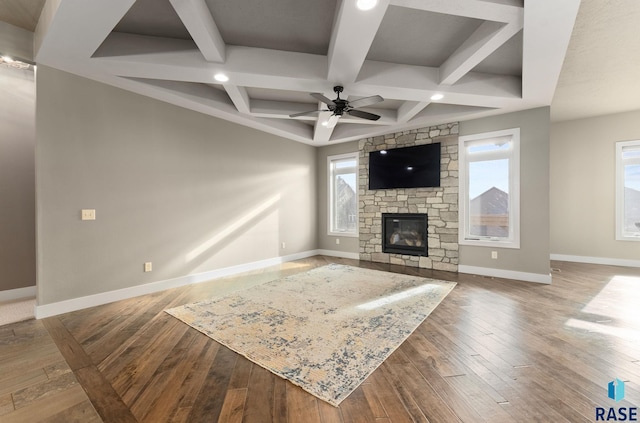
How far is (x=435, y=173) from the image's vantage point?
5344 mm

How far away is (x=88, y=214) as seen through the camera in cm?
Result: 340

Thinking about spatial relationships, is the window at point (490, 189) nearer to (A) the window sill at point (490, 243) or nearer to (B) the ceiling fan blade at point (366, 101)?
(A) the window sill at point (490, 243)

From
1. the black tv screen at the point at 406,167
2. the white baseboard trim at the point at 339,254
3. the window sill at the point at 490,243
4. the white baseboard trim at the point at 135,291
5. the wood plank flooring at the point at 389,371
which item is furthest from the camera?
the white baseboard trim at the point at 339,254

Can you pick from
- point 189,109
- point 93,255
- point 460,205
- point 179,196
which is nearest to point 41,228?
point 93,255

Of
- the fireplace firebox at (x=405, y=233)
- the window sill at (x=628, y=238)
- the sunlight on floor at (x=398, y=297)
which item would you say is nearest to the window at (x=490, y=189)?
the fireplace firebox at (x=405, y=233)

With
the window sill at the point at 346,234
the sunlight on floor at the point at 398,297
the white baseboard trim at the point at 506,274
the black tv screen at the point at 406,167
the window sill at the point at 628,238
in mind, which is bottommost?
the sunlight on floor at the point at 398,297

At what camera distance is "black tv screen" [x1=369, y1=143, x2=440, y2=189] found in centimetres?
538

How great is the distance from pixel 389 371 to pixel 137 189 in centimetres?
386

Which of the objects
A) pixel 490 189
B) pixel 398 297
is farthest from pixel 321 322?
pixel 490 189

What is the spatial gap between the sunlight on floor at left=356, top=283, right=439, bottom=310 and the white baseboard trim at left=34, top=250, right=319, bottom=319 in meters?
2.71

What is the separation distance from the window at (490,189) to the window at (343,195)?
235 centimetres

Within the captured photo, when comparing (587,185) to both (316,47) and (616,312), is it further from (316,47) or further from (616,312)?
(316,47)

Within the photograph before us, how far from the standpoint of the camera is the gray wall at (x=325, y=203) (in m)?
6.66

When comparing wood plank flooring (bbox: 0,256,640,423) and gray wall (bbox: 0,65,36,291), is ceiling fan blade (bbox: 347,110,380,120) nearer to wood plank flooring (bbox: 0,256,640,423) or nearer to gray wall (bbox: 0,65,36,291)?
wood plank flooring (bbox: 0,256,640,423)
